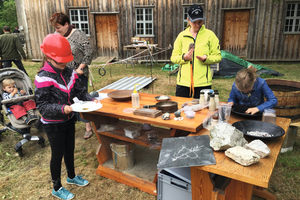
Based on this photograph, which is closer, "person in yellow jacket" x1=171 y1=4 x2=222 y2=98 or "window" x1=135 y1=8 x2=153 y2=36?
"person in yellow jacket" x1=171 y1=4 x2=222 y2=98

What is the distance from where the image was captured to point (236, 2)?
9820 mm

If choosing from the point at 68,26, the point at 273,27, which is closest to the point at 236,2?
the point at 273,27

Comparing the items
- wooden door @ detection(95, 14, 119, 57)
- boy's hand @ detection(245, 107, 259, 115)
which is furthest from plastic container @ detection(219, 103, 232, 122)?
wooden door @ detection(95, 14, 119, 57)

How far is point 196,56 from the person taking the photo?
8.99 ft

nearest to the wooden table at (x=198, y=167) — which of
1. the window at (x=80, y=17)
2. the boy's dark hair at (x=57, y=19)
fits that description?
the boy's dark hair at (x=57, y=19)

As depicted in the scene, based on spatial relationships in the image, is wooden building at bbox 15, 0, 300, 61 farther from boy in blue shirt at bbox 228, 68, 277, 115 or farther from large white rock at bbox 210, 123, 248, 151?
large white rock at bbox 210, 123, 248, 151

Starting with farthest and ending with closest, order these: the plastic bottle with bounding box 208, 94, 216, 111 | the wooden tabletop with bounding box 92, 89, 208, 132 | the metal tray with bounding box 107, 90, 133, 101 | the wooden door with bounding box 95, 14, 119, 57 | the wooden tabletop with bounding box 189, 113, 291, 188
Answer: the wooden door with bounding box 95, 14, 119, 57, the metal tray with bounding box 107, 90, 133, 101, the plastic bottle with bounding box 208, 94, 216, 111, the wooden tabletop with bounding box 92, 89, 208, 132, the wooden tabletop with bounding box 189, 113, 291, 188

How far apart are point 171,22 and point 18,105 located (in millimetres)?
8647

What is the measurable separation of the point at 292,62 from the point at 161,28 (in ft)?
21.3

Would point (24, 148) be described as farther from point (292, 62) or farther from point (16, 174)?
point (292, 62)

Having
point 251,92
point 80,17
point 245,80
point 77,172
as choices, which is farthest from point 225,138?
point 80,17

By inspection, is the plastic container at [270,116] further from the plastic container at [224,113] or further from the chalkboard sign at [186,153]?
the chalkboard sign at [186,153]

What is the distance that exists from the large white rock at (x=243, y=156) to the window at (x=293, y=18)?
35.4 ft

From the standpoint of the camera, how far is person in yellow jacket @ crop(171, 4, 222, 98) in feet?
9.21
